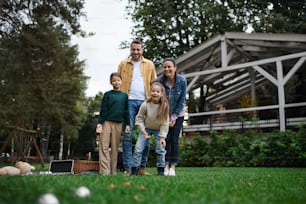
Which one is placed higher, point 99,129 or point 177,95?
point 177,95

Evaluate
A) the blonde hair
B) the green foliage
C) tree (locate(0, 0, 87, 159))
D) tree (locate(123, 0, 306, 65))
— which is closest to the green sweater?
the blonde hair

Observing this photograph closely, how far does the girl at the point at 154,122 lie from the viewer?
501cm

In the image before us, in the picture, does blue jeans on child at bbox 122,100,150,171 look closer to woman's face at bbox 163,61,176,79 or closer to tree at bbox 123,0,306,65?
woman's face at bbox 163,61,176,79

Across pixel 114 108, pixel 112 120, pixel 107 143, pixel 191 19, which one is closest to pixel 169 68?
pixel 114 108

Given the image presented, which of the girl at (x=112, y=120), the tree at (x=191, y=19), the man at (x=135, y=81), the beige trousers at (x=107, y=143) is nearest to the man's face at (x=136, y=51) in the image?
A: the man at (x=135, y=81)

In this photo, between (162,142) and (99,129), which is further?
(99,129)

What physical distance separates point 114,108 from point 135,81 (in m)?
0.52

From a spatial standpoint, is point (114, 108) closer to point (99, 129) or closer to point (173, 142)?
point (99, 129)

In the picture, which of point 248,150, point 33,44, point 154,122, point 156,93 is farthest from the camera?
point 33,44

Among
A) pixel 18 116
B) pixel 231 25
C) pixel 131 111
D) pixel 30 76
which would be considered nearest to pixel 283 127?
pixel 131 111

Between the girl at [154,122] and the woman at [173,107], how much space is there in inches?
10.7

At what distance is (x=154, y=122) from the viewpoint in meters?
5.08

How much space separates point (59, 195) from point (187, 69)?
46.2 feet

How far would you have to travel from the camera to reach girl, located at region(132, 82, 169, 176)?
197 inches
